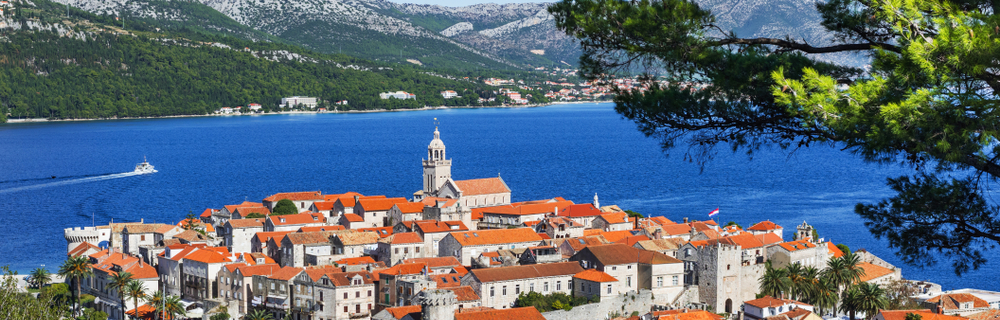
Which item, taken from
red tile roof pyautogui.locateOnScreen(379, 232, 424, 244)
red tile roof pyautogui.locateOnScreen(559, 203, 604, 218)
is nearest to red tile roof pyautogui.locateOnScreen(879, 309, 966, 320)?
red tile roof pyautogui.locateOnScreen(559, 203, 604, 218)

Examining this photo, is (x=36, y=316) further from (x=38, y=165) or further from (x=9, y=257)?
(x=38, y=165)

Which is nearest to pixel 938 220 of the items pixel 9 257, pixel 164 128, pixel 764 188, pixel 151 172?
pixel 9 257

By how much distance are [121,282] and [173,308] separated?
303 cm

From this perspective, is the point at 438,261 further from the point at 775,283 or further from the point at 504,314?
the point at 775,283

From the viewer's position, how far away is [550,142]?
151750 mm

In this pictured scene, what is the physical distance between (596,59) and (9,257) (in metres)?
51.4

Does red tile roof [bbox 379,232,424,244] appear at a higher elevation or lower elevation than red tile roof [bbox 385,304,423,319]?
higher

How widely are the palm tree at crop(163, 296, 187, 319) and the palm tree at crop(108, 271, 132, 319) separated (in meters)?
2.01

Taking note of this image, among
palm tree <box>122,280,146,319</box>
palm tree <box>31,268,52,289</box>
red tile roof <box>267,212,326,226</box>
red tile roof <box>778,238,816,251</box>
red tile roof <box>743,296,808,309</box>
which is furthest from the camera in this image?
red tile roof <box>267,212,326,226</box>

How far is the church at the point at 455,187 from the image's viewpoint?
189ft

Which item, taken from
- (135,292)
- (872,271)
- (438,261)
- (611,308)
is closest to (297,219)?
(135,292)

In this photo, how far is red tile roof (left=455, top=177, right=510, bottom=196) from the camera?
57938 millimetres

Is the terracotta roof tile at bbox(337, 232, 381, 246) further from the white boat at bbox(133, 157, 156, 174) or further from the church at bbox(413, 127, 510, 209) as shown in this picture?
the white boat at bbox(133, 157, 156, 174)

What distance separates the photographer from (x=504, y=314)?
33438mm
